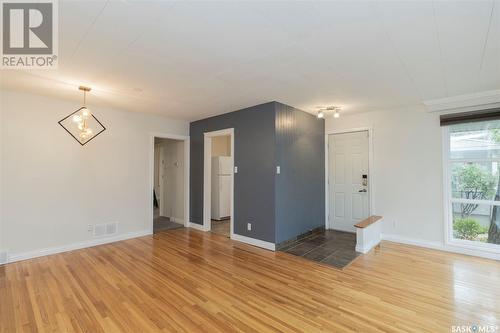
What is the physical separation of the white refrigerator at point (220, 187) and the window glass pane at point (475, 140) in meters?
4.91

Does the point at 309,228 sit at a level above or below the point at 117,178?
below

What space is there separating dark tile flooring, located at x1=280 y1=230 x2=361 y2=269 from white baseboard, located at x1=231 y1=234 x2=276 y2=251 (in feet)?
0.74

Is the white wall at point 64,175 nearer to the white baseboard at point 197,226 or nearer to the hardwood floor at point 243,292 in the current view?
the hardwood floor at point 243,292

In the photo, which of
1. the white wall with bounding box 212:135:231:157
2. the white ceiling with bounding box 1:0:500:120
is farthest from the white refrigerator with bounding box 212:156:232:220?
the white ceiling with bounding box 1:0:500:120

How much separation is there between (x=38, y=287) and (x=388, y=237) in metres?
5.50

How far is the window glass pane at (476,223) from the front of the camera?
369 cm

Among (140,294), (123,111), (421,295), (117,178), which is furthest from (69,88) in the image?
(421,295)

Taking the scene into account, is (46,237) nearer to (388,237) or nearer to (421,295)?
(421,295)

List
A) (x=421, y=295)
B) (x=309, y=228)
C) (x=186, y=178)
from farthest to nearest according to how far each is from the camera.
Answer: (x=186, y=178) → (x=309, y=228) → (x=421, y=295)

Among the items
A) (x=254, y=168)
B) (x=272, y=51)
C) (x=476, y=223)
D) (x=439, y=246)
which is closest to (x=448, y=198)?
(x=476, y=223)

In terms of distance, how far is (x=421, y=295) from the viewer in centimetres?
256

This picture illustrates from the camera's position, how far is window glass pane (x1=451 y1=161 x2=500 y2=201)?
12.2 ft

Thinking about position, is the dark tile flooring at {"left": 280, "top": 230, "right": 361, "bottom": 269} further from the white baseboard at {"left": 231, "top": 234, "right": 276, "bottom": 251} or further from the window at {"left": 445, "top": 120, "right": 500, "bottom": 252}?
the window at {"left": 445, "top": 120, "right": 500, "bottom": 252}

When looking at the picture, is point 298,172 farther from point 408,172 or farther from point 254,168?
point 408,172
